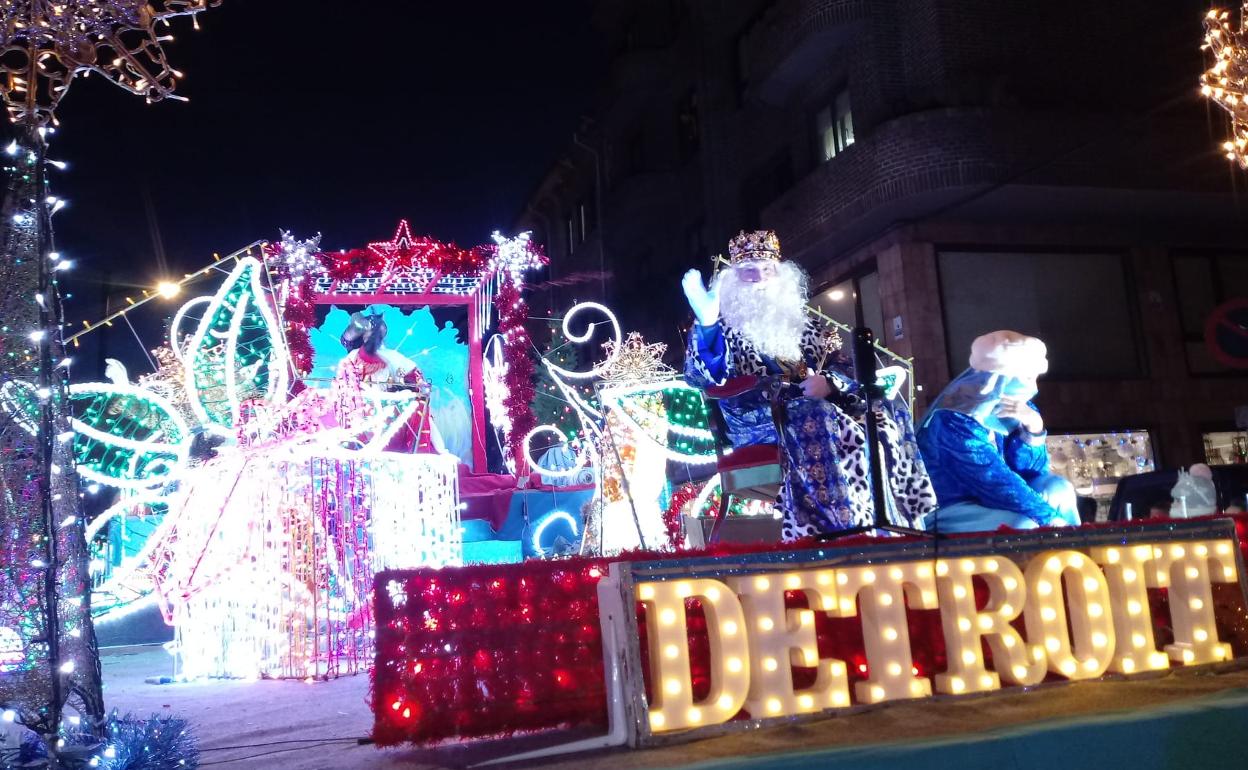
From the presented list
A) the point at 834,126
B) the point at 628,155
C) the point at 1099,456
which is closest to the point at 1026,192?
the point at 834,126

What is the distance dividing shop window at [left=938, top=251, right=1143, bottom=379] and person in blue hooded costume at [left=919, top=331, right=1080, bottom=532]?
8878 millimetres

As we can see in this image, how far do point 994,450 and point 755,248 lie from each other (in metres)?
1.90

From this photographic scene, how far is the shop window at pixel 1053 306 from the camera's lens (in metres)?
13.9

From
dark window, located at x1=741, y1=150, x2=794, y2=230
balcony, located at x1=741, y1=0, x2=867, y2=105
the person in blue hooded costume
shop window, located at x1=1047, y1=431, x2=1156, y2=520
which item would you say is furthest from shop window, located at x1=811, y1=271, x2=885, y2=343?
the person in blue hooded costume

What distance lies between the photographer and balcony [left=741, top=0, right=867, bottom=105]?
14164 millimetres

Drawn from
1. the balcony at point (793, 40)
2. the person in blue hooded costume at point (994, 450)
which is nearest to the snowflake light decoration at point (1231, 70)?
the person in blue hooded costume at point (994, 450)

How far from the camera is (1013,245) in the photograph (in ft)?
46.9

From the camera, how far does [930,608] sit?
374 centimetres

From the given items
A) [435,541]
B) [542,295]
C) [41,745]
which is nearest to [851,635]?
[41,745]

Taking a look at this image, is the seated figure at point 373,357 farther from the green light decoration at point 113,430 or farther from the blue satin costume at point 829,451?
the blue satin costume at point 829,451

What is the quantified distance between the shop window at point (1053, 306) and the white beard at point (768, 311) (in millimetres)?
8953

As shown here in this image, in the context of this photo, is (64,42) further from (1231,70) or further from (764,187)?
(764,187)

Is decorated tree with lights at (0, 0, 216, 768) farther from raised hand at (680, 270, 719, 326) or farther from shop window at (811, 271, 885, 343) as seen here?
shop window at (811, 271, 885, 343)

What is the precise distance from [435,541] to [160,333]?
32.0ft
